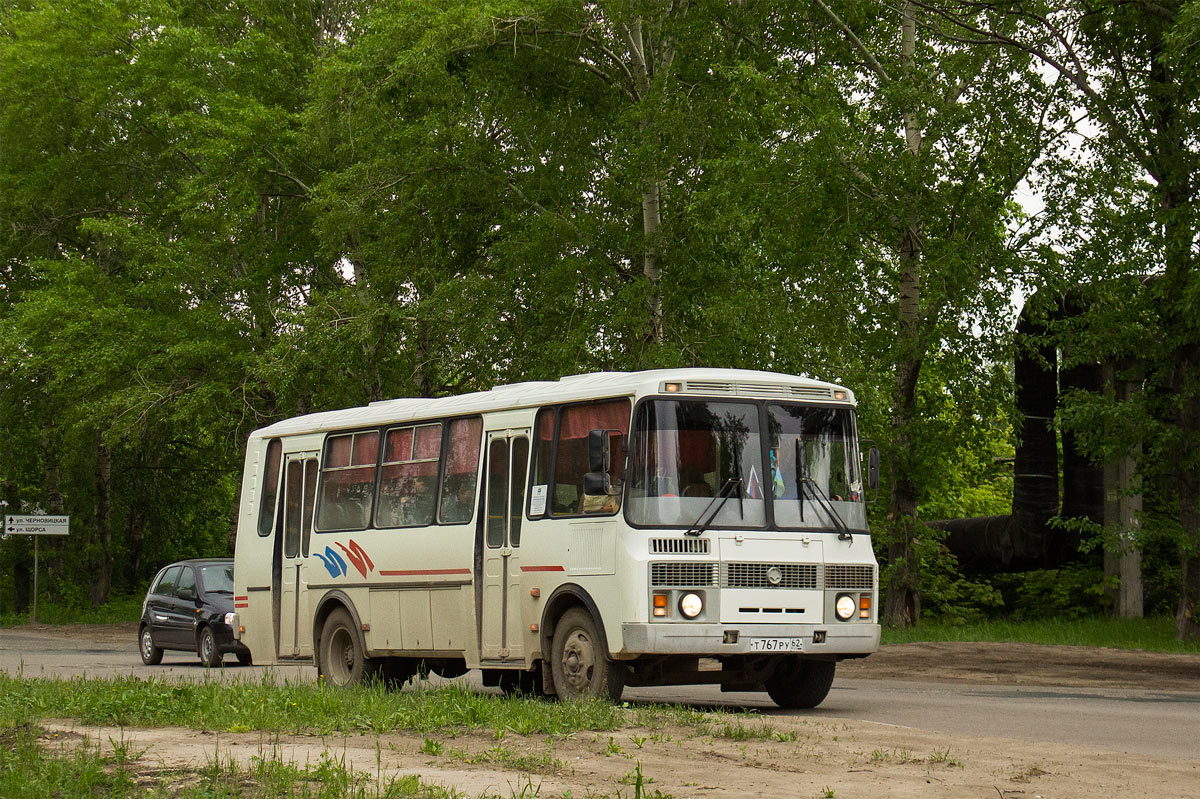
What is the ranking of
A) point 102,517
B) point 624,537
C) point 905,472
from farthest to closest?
1. point 102,517
2. point 905,472
3. point 624,537

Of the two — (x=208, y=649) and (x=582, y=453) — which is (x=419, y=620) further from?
(x=208, y=649)

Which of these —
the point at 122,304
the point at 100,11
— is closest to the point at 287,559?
the point at 122,304

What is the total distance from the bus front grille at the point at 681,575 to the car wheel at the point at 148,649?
49.7 ft

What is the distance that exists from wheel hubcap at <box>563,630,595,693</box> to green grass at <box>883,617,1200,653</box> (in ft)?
39.1

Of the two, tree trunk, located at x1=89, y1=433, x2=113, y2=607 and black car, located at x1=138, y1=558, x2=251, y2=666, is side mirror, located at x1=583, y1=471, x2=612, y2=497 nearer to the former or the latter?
black car, located at x1=138, y1=558, x2=251, y2=666

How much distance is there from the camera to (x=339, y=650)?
17.4m

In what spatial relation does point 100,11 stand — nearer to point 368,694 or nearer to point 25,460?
point 25,460

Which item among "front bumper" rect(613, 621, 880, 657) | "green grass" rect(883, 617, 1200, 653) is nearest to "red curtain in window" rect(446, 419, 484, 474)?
"front bumper" rect(613, 621, 880, 657)

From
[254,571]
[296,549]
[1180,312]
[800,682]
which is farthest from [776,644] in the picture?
[1180,312]

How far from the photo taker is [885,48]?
2994 centimetres

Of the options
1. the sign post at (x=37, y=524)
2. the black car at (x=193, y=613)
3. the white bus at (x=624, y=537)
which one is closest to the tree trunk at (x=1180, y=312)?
the white bus at (x=624, y=537)

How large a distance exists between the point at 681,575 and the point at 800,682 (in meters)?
2.28

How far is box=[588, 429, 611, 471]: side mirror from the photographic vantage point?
42.7ft

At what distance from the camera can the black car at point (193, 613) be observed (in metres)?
24.4
